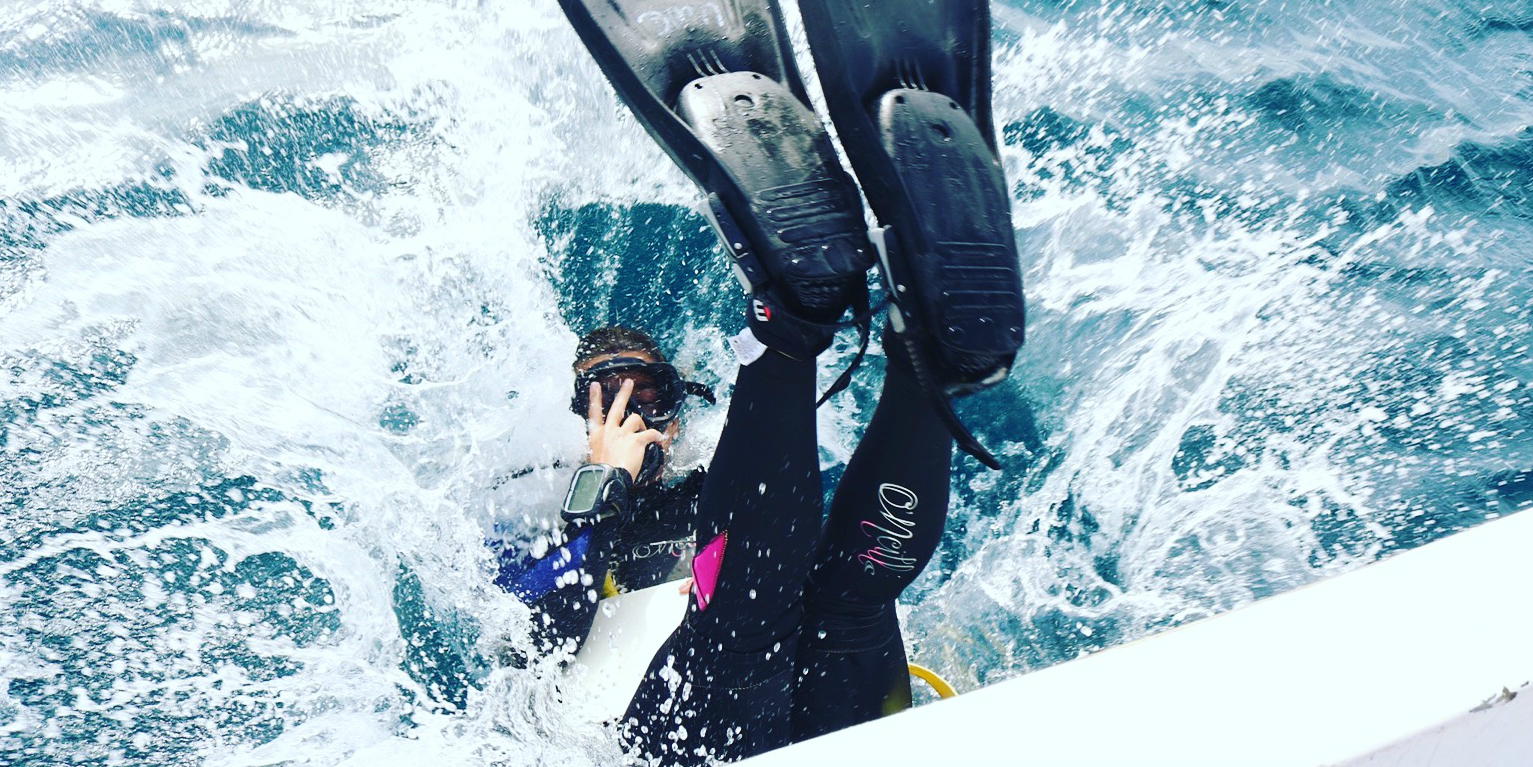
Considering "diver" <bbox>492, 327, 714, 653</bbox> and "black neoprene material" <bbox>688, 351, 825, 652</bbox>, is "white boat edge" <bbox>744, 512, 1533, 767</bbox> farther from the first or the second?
"diver" <bbox>492, 327, 714, 653</bbox>

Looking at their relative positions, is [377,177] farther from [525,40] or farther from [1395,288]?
[1395,288]

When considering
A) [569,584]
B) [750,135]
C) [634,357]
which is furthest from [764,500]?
[634,357]

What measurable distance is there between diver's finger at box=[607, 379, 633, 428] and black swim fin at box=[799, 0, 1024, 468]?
1171mm

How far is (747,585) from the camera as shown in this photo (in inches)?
76.9

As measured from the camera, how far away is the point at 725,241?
1762 millimetres

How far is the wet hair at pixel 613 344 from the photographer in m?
2.93

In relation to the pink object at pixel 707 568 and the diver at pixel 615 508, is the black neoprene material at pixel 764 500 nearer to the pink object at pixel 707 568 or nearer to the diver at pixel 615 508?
the pink object at pixel 707 568

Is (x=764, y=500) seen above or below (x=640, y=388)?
below

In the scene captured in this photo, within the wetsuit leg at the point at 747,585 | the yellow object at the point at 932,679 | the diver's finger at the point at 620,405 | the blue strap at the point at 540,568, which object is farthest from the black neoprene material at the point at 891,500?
the diver's finger at the point at 620,405

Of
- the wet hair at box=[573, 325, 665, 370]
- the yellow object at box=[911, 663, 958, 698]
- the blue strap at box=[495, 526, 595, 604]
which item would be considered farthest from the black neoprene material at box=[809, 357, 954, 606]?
the wet hair at box=[573, 325, 665, 370]

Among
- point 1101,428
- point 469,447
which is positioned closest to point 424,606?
point 469,447

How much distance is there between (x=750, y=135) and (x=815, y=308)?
34 centimetres

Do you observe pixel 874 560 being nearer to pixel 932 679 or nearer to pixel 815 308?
pixel 815 308

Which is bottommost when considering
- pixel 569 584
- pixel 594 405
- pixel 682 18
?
pixel 569 584
